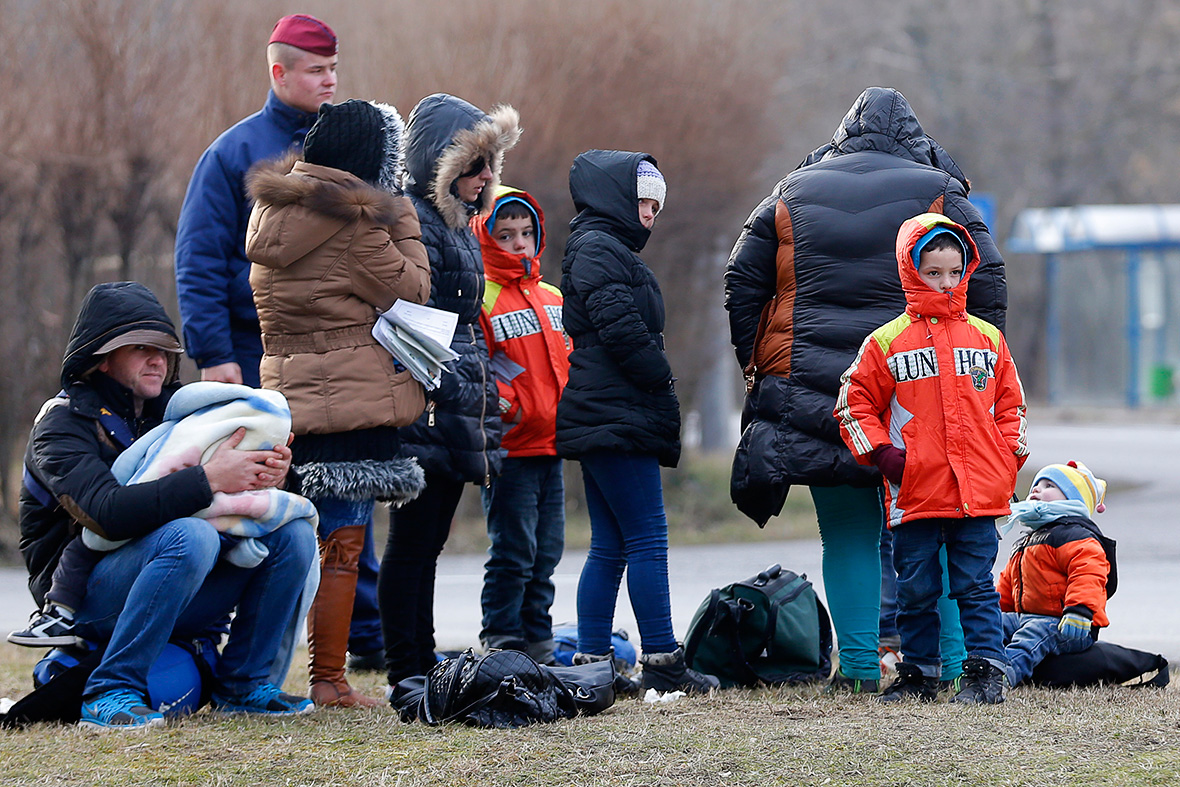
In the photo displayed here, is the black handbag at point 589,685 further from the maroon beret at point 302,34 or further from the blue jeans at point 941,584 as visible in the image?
the maroon beret at point 302,34

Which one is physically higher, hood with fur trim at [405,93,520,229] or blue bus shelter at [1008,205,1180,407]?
blue bus shelter at [1008,205,1180,407]

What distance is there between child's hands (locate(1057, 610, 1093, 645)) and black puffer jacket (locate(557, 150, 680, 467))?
1.48 metres

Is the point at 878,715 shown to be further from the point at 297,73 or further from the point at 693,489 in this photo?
the point at 693,489

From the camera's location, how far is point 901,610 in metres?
4.96

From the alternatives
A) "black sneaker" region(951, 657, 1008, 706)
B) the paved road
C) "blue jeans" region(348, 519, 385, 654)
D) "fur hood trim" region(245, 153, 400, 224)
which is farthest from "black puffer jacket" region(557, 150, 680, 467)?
the paved road

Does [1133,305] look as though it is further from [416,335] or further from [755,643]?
[416,335]

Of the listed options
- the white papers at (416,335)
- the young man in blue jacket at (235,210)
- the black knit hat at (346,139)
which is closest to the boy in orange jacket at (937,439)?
the white papers at (416,335)

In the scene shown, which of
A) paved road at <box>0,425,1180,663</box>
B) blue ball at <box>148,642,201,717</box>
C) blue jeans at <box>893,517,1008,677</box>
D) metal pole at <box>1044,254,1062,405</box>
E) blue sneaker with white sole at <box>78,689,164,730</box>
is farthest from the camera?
metal pole at <box>1044,254,1062,405</box>

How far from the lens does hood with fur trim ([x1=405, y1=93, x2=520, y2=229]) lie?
17.3ft

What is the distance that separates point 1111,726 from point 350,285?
2615mm

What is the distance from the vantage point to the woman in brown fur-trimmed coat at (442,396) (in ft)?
17.1

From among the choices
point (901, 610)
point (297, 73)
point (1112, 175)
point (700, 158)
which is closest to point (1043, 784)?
point (901, 610)

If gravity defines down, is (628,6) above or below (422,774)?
above

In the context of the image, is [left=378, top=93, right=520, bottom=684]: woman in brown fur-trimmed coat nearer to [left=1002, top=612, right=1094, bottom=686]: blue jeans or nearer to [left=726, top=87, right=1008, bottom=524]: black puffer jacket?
[left=726, top=87, right=1008, bottom=524]: black puffer jacket
